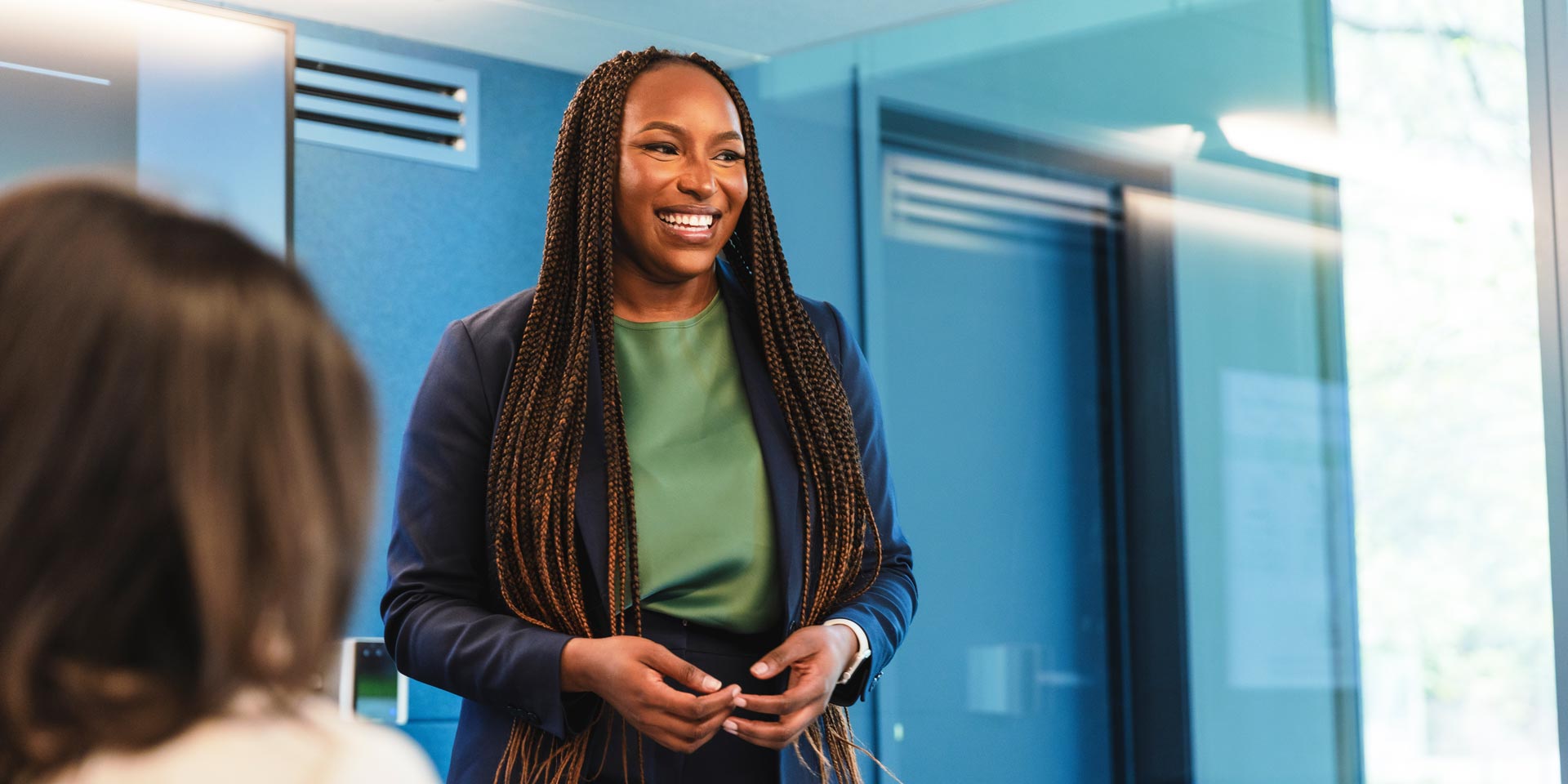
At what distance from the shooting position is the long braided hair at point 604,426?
1.49 meters

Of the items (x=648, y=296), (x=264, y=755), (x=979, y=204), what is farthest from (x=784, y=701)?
(x=979, y=204)

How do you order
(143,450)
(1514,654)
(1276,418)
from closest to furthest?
(143,450)
(1514,654)
(1276,418)

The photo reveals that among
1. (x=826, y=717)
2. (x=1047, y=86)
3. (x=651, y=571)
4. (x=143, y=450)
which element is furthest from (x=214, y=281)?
(x=1047, y=86)

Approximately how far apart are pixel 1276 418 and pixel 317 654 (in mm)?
2425

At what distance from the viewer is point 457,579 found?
1.54m

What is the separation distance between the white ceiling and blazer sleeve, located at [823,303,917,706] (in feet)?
6.01

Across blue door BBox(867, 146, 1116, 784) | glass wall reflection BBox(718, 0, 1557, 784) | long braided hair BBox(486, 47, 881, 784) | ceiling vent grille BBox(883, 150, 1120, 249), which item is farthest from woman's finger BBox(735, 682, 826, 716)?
ceiling vent grille BBox(883, 150, 1120, 249)

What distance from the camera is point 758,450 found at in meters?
1.60

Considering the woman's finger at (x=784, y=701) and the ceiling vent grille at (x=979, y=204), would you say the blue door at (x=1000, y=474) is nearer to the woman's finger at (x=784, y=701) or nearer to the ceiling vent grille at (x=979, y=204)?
the ceiling vent grille at (x=979, y=204)

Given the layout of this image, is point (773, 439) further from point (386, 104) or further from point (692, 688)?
point (386, 104)

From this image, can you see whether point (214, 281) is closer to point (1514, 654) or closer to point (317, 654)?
point (317, 654)

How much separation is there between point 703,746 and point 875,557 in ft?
0.90

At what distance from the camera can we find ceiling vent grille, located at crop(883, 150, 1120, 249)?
10.9ft

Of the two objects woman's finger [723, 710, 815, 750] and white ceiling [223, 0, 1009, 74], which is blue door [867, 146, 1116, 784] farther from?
woman's finger [723, 710, 815, 750]
